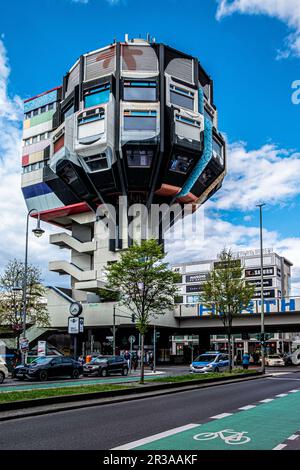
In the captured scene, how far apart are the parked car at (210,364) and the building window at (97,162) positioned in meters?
35.0

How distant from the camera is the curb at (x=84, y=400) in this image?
1386cm

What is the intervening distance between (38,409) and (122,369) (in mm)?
24618

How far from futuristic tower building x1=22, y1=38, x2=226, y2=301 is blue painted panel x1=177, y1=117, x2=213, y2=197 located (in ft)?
0.45

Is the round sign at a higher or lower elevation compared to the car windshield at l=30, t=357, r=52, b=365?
higher

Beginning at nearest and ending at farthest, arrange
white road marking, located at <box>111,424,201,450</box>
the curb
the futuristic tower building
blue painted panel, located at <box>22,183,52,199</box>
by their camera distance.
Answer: white road marking, located at <box>111,424,201,450</box> < the curb < the futuristic tower building < blue painted panel, located at <box>22,183,52,199</box>

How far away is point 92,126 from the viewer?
6725 cm

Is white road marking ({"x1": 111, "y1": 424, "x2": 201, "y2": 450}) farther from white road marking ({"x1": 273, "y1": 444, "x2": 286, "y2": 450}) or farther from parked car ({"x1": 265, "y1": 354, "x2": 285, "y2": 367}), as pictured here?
parked car ({"x1": 265, "y1": 354, "x2": 285, "y2": 367})

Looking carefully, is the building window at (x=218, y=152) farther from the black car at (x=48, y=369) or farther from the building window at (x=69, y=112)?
the black car at (x=48, y=369)

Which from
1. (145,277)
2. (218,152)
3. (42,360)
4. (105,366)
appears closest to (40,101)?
(218,152)

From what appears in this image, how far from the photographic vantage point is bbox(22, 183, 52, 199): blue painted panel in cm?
7688

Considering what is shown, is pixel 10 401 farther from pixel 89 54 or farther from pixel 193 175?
pixel 89 54

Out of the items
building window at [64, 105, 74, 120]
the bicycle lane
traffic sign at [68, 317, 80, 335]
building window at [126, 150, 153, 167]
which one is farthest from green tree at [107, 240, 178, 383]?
building window at [64, 105, 74, 120]

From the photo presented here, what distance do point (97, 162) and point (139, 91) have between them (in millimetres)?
10879

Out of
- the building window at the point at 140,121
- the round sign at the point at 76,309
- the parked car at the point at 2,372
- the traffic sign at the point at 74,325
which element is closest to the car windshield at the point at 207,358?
the traffic sign at the point at 74,325
